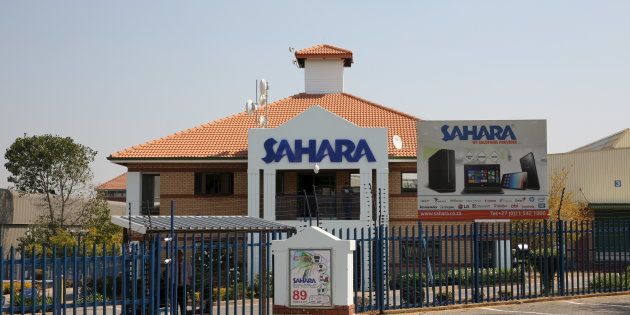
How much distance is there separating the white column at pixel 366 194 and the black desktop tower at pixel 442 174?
488cm

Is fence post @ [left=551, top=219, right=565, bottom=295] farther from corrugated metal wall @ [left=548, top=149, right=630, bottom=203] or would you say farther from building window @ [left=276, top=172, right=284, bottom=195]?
corrugated metal wall @ [left=548, top=149, right=630, bottom=203]

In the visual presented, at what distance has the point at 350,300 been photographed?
17312 millimetres

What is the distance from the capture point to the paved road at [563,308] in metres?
19.0

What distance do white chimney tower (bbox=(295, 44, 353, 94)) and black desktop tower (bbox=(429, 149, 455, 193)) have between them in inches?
561

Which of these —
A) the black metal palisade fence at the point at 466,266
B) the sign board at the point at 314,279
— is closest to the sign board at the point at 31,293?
the sign board at the point at 314,279

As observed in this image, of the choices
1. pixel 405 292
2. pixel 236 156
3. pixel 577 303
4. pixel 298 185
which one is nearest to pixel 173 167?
pixel 236 156

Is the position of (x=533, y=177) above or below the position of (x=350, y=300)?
above

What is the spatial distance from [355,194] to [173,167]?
7.42m

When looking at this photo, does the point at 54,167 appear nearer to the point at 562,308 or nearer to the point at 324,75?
the point at 324,75

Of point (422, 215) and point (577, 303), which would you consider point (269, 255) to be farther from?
point (422, 215)

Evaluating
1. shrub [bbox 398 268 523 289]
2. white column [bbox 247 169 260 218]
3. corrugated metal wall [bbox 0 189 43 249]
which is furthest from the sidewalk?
corrugated metal wall [bbox 0 189 43 249]

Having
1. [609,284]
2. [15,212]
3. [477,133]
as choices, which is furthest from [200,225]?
[15,212]

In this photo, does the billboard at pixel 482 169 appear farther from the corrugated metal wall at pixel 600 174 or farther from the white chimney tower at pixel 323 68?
the corrugated metal wall at pixel 600 174

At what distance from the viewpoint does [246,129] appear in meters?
37.8
